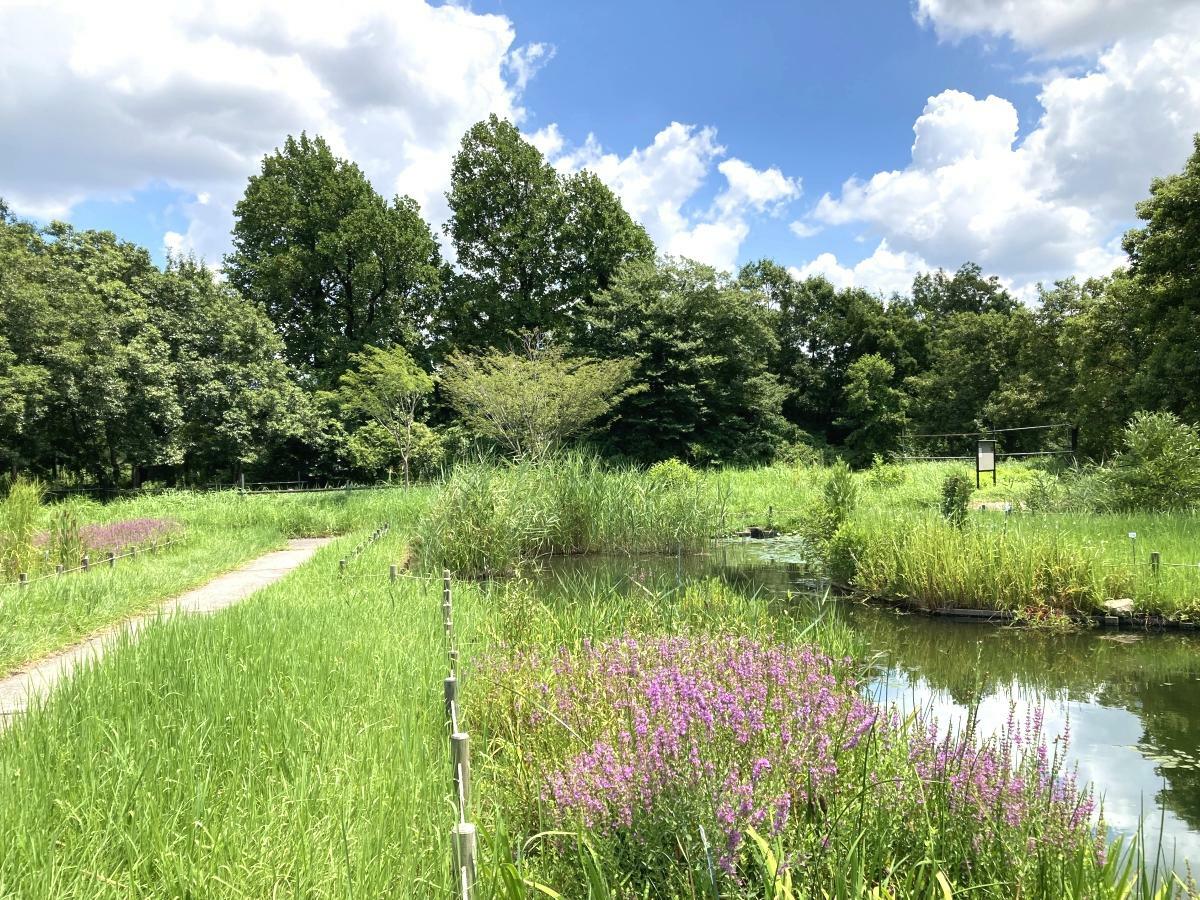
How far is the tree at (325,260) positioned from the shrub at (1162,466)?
24.2m

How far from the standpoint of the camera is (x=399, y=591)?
648 centimetres

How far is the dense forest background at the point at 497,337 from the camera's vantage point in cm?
1914

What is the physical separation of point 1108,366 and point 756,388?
1135cm

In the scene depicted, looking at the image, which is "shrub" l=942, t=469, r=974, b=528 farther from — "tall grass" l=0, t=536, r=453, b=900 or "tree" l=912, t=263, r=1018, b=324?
"tree" l=912, t=263, r=1018, b=324

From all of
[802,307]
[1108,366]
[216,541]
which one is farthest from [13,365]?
[802,307]

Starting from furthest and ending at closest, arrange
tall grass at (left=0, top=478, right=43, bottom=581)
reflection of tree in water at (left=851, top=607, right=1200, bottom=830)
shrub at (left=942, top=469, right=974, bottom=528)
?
1. shrub at (left=942, top=469, right=974, bottom=528)
2. tall grass at (left=0, top=478, right=43, bottom=581)
3. reflection of tree in water at (left=851, top=607, right=1200, bottom=830)

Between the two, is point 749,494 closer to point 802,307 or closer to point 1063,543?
point 1063,543

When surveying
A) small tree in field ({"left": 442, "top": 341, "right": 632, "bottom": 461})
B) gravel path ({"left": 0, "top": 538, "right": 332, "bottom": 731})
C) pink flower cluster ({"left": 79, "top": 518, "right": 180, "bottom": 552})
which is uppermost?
small tree in field ({"left": 442, "top": 341, "right": 632, "bottom": 461})

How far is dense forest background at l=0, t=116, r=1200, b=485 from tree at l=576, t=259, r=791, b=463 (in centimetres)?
9

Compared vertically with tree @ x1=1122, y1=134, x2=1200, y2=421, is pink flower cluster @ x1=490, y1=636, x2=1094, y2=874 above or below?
below

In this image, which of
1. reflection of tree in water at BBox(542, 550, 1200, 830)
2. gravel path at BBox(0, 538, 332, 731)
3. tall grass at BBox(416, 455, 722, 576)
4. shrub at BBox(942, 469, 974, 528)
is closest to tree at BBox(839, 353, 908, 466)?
tall grass at BBox(416, 455, 722, 576)

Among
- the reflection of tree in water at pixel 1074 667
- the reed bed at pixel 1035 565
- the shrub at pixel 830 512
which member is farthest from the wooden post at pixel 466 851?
the shrub at pixel 830 512

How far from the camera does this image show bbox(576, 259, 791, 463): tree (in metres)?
26.3

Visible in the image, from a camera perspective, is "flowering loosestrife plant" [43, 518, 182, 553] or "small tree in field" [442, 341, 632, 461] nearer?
"flowering loosestrife plant" [43, 518, 182, 553]
